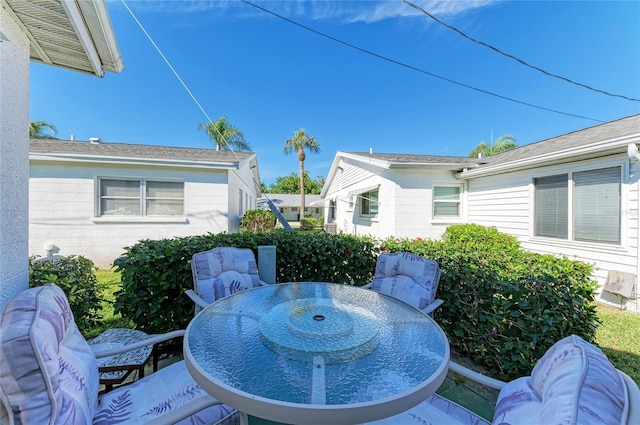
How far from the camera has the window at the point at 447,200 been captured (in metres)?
8.49

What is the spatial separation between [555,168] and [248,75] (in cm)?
897

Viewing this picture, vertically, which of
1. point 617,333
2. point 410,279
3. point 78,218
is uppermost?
point 78,218

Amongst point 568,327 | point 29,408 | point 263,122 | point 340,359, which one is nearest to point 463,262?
point 568,327

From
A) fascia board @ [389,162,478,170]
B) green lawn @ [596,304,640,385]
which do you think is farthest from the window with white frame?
fascia board @ [389,162,478,170]

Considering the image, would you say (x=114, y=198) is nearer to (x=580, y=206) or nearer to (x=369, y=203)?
(x=369, y=203)

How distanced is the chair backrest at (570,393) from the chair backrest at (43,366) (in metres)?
1.93

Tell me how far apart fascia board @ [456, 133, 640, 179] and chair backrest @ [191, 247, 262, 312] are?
6.80 m

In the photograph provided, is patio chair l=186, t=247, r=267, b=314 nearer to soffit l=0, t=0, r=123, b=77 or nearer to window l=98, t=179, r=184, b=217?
soffit l=0, t=0, r=123, b=77

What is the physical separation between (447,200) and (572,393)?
8.58 metres

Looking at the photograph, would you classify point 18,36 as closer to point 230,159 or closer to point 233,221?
point 230,159

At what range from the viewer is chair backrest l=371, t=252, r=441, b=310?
2.72 m

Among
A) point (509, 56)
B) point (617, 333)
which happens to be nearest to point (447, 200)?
point (509, 56)

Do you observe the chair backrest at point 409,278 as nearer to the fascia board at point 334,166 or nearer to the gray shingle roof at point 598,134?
the gray shingle roof at point 598,134

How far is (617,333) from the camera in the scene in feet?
11.9
